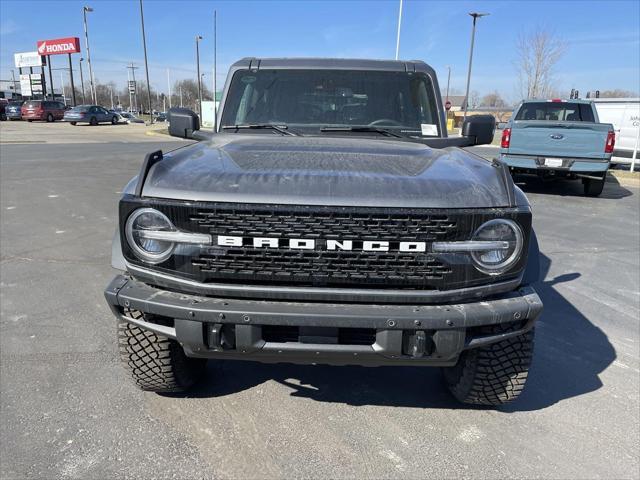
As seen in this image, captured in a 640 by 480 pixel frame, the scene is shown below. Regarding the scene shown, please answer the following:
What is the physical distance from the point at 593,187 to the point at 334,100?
895 centimetres

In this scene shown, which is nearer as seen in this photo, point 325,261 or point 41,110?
point 325,261

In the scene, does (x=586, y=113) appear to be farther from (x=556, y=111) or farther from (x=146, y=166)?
(x=146, y=166)

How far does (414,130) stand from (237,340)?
2.20 meters

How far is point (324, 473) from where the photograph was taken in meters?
2.31

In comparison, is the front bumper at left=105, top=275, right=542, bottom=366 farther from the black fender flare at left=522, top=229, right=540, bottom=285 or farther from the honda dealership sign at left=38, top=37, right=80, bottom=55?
the honda dealership sign at left=38, top=37, right=80, bottom=55

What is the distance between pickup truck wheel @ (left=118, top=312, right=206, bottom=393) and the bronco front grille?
60 cm

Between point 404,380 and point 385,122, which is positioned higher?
point 385,122

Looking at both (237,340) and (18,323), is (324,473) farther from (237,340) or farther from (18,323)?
(18,323)

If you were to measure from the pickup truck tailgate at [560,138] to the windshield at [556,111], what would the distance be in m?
1.63

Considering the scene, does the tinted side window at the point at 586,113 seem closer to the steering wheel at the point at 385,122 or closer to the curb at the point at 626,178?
the curb at the point at 626,178

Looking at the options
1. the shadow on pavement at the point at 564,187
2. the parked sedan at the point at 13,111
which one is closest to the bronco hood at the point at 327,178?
the shadow on pavement at the point at 564,187

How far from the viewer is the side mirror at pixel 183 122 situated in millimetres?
3781

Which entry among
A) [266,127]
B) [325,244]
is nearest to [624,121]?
[266,127]

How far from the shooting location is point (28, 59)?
2314 inches
